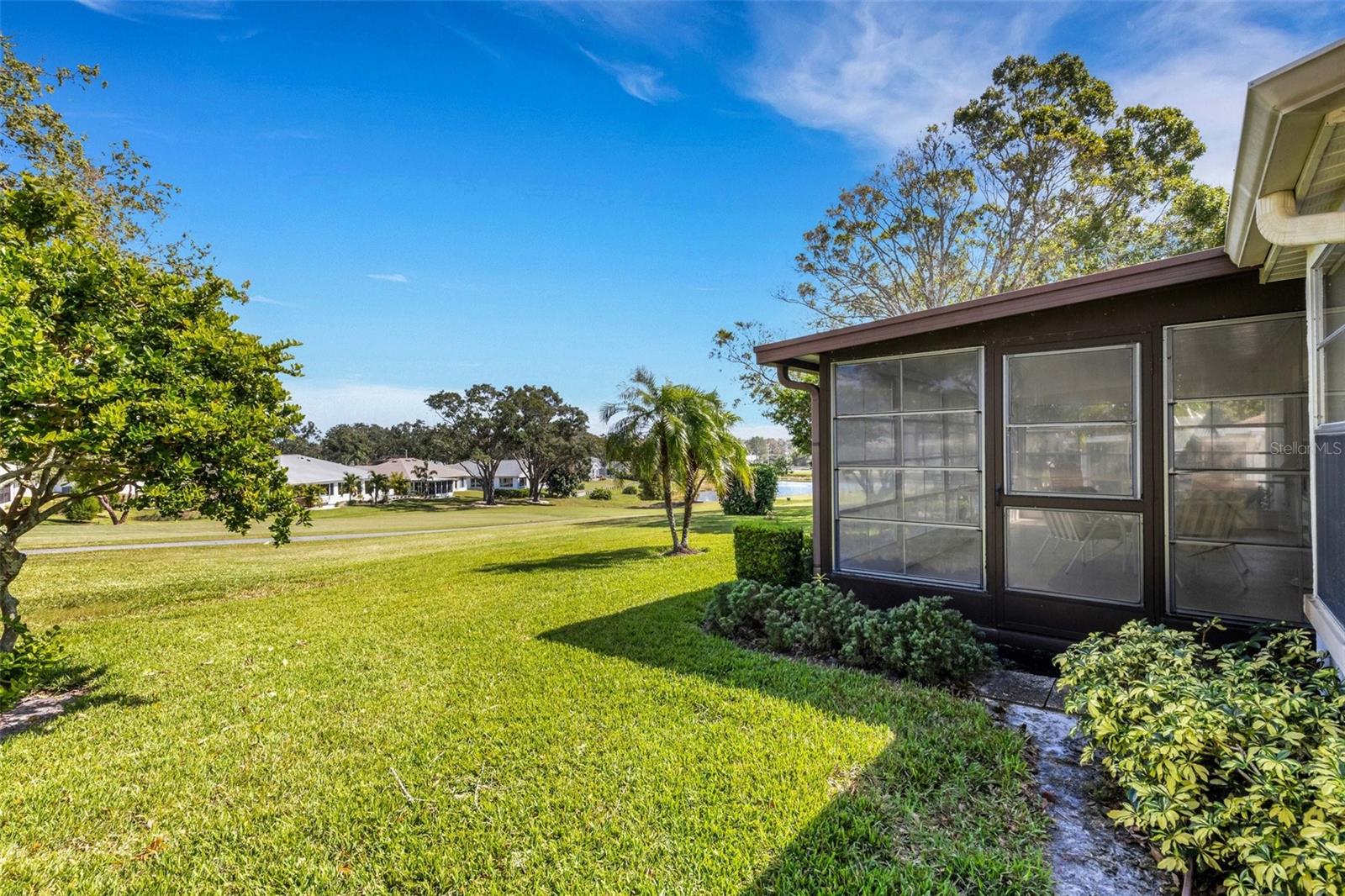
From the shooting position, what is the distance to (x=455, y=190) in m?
12.6

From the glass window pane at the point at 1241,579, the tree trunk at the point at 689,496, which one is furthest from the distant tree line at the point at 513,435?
the glass window pane at the point at 1241,579

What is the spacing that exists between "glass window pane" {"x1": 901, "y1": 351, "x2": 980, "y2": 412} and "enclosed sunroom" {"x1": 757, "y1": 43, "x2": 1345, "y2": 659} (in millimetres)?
16

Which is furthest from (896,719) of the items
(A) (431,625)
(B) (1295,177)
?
(A) (431,625)

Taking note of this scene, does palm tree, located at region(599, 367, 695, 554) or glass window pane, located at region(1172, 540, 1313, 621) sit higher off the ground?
palm tree, located at region(599, 367, 695, 554)

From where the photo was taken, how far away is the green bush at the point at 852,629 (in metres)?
4.32

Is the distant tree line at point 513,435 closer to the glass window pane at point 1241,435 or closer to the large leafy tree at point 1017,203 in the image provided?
the large leafy tree at point 1017,203

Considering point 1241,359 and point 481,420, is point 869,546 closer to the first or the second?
point 1241,359

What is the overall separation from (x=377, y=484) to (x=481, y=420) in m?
9.31

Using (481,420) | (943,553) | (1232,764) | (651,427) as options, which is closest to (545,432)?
(481,420)

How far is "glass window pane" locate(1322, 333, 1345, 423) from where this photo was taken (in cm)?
284

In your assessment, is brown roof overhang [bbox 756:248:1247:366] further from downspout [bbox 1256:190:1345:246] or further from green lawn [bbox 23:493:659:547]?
green lawn [bbox 23:493:659:547]

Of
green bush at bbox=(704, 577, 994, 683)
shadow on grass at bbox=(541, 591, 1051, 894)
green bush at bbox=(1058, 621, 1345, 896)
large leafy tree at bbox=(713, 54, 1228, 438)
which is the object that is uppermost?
large leafy tree at bbox=(713, 54, 1228, 438)

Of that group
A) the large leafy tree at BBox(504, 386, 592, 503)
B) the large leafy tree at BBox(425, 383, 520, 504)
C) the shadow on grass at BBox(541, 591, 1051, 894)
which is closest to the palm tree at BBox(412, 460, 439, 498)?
the large leafy tree at BBox(425, 383, 520, 504)

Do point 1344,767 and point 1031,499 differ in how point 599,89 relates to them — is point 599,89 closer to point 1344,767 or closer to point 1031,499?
point 1031,499
